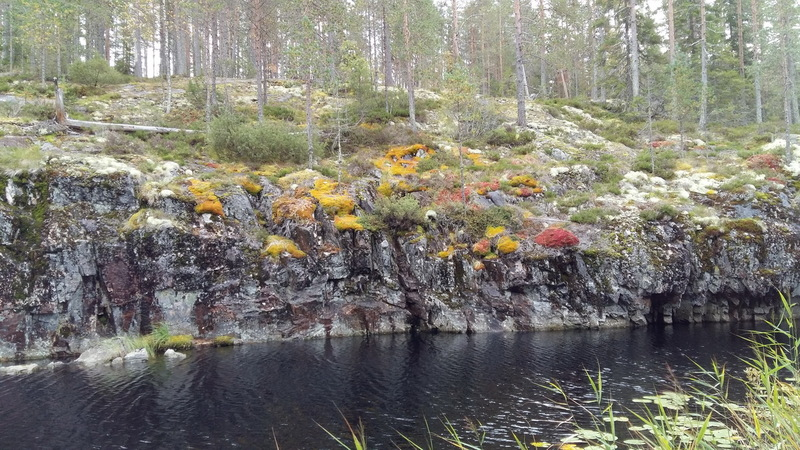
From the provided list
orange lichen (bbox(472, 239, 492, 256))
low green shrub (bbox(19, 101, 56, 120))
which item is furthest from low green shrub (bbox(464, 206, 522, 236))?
low green shrub (bbox(19, 101, 56, 120))

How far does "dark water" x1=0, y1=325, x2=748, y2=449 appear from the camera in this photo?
11508mm

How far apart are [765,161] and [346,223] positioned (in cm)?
2899

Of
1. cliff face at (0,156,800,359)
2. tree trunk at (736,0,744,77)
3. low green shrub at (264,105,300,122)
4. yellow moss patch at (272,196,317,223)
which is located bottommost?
cliff face at (0,156,800,359)

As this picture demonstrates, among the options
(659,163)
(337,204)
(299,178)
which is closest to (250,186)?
(299,178)

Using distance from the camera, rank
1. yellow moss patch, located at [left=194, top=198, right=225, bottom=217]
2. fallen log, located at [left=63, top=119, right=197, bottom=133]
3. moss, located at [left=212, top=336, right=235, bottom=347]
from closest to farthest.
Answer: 1. moss, located at [left=212, top=336, right=235, bottom=347]
2. yellow moss patch, located at [left=194, top=198, right=225, bottom=217]
3. fallen log, located at [left=63, top=119, right=197, bottom=133]

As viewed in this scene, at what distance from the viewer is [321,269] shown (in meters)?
24.3

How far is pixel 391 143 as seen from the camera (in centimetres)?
3528

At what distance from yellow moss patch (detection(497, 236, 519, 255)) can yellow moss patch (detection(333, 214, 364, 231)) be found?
790 cm

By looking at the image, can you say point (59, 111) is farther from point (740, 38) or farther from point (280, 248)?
point (740, 38)

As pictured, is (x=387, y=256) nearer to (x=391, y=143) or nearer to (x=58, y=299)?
(x=391, y=143)

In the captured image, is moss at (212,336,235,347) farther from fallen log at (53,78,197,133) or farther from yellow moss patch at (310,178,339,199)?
fallen log at (53,78,197,133)

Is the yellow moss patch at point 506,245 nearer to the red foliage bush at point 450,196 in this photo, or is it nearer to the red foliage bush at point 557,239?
the red foliage bush at point 557,239

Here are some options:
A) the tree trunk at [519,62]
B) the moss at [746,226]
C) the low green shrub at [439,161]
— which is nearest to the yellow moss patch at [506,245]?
the low green shrub at [439,161]

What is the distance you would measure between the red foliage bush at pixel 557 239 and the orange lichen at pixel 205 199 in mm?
17733
